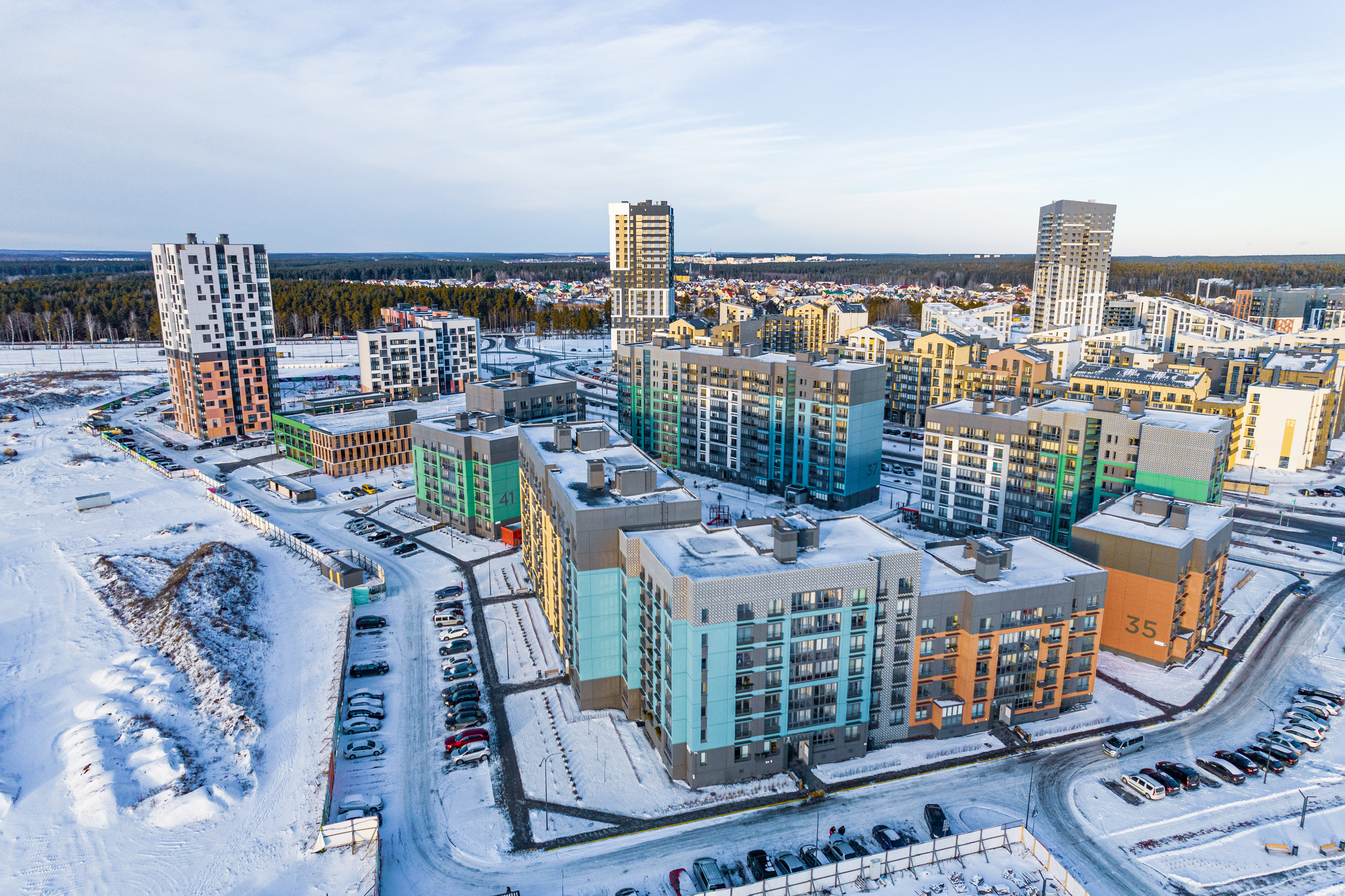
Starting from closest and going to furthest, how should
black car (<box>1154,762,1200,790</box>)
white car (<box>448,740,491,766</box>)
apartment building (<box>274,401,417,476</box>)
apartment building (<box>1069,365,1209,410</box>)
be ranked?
black car (<box>1154,762,1200,790</box>) < white car (<box>448,740,491,766</box>) < apartment building (<box>1069,365,1209,410</box>) < apartment building (<box>274,401,417,476</box>)

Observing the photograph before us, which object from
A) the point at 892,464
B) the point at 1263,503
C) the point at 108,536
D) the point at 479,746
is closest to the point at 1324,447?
the point at 1263,503

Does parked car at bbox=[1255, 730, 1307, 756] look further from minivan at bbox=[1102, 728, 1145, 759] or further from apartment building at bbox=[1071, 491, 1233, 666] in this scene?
apartment building at bbox=[1071, 491, 1233, 666]

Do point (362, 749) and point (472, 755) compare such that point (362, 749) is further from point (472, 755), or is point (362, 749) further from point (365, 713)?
point (472, 755)

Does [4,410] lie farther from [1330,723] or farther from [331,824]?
[1330,723]

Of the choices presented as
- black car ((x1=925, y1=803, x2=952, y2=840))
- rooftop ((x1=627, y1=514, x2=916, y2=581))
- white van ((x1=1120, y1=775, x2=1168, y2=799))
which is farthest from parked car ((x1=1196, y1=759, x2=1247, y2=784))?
rooftop ((x1=627, y1=514, x2=916, y2=581))

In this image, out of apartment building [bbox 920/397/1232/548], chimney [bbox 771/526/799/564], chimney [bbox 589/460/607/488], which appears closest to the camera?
chimney [bbox 771/526/799/564]

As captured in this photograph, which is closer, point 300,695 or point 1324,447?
point 300,695
